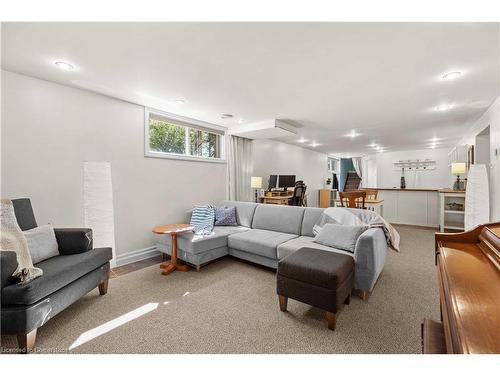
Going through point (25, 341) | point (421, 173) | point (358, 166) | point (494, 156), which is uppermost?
point (358, 166)

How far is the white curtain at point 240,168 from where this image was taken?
194 inches

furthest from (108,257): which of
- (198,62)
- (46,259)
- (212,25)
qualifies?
(212,25)

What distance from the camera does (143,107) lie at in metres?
3.44

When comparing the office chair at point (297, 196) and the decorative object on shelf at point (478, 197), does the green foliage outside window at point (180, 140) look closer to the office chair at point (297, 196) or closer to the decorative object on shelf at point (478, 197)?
the office chair at point (297, 196)

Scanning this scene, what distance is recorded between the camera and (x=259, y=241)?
9.43ft

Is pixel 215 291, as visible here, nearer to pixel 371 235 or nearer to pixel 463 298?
pixel 371 235

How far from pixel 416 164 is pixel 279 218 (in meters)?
6.49

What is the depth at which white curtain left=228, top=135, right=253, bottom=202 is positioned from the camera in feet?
16.2

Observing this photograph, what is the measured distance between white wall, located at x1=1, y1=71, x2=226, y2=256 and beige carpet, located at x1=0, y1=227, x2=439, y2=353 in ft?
3.34

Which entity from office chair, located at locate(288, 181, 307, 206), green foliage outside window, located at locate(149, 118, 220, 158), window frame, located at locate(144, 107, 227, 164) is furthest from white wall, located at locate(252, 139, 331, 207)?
green foliage outside window, located at locate(149, 118, 220, 158)

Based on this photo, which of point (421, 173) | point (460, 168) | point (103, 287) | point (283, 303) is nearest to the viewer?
point (283, 303)

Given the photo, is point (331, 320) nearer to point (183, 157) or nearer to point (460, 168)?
point (183, 157)

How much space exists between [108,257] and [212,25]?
233 centimetres

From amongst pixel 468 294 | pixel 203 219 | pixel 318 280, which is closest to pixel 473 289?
pixel 468 294
